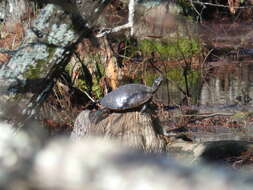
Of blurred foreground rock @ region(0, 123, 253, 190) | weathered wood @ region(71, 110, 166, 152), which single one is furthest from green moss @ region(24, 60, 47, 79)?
weathered wood @ region(71, 110, 166, 152)

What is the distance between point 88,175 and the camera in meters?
0.51

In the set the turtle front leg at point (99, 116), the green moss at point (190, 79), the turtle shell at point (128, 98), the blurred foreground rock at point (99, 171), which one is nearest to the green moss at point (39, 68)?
the blurred foreground rock at point (99, 171)

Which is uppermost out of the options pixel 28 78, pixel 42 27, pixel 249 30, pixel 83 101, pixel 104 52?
pixel 42 27

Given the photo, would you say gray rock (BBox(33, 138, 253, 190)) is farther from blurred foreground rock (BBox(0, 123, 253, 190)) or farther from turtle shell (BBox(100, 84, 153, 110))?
turtle shell (BBox(100, 84, 153, 110))

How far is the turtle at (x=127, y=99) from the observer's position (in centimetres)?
520

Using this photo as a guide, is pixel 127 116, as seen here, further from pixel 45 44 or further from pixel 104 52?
pixel 45 44

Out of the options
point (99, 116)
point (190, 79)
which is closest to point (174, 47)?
point (190, 79)

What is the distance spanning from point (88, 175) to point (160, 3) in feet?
31.4

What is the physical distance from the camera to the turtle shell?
17.1ft

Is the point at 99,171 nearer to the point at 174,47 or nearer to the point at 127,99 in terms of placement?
the point at 127,99

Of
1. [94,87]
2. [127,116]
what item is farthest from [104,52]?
[127,116]

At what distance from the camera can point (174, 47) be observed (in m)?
→ 11.5

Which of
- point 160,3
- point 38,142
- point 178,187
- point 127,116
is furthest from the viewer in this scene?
point 160,3

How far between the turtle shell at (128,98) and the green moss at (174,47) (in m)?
5.17
